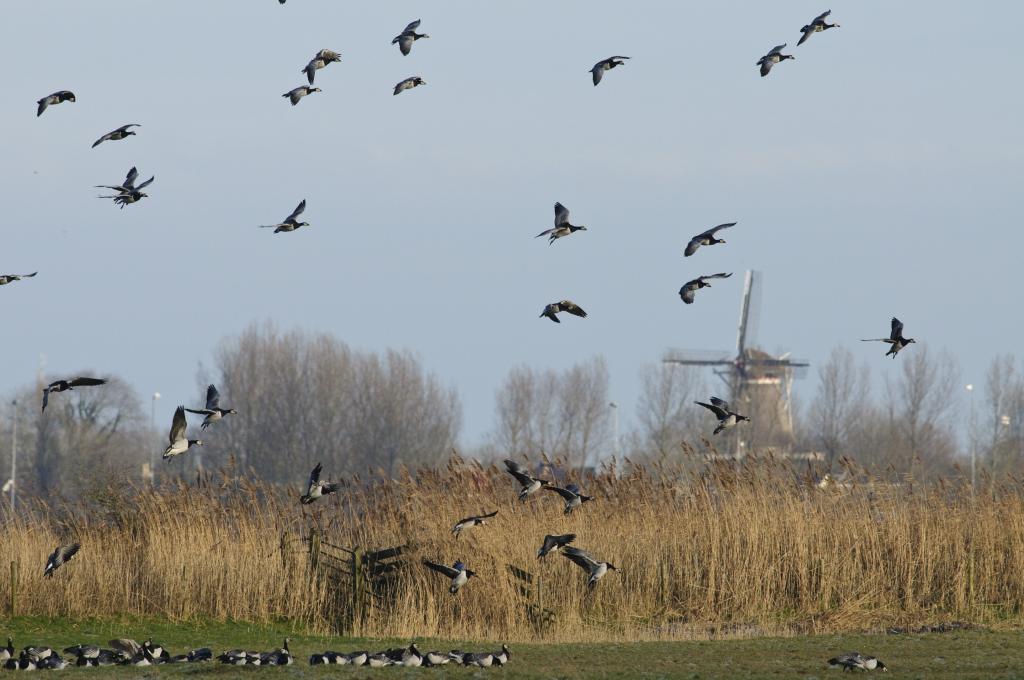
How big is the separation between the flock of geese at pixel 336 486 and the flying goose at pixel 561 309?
0.04ft

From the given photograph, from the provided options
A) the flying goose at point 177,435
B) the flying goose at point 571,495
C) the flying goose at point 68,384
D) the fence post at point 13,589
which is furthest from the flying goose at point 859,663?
the fence post at point 13,589

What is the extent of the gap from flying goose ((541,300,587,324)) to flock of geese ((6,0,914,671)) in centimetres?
1

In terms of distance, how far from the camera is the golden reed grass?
2223cm

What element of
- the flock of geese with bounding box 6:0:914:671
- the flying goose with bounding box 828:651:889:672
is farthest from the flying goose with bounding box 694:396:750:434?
the flying goose with bounding box 828:651:889:672

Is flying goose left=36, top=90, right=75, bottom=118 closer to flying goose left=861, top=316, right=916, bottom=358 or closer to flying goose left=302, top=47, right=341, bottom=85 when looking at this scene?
flying goose left=302, top=47, right=341, bottom=85

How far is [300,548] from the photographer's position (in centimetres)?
2317

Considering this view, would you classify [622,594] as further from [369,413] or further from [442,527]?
[369,413]

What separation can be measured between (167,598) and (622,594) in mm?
6783

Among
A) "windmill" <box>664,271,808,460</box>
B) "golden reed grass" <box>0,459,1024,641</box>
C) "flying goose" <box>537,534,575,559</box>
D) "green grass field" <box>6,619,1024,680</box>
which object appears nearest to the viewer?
"green grass field" <box>6,619,1024,680</box>

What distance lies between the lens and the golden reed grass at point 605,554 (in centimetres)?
2223

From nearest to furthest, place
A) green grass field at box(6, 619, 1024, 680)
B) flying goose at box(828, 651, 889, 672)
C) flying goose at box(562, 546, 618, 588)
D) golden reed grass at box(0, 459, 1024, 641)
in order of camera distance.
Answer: flying goose at box(828, 651, 889, 672) → green grass field at box(6, 619, 1024, 680) → flying goose at box(562, 546, 618, 588) → golden reed grass at box(0, 459, 1024, 641)

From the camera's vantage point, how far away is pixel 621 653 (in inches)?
699

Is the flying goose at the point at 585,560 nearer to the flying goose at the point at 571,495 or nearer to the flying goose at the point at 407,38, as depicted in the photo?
the flying goose at the point at 571,495

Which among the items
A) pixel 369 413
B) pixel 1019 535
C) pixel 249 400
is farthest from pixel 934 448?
pixel 1019 535
